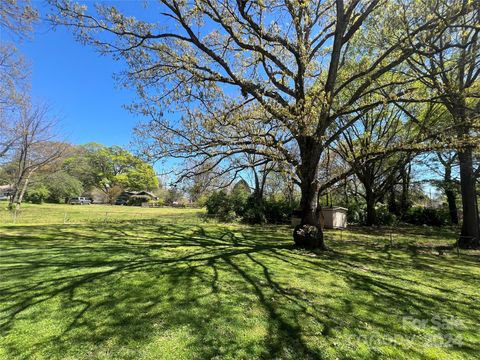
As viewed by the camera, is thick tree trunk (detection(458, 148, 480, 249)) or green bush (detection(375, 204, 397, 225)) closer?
thick tree trunk (detection(458, 148, 480, 249))

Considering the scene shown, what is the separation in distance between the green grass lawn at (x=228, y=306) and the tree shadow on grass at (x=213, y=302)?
0.06 feet

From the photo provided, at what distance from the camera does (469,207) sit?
10.8 meters

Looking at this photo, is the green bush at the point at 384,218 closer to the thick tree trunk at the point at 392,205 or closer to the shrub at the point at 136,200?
the thick tree trunk at the point at 392,205

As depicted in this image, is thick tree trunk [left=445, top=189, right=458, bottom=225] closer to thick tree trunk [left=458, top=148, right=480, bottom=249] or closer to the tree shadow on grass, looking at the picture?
thick tree trunk [left=458, top=148, right=480, bottom=249]

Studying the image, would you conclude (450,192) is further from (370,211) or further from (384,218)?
(370,211)

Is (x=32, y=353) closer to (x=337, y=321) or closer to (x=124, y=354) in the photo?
(x=124, y=354)

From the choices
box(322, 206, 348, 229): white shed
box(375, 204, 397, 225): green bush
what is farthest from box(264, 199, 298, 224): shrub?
box(375, 204, 397, 225): green bush

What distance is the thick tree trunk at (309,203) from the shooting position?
8891 mm

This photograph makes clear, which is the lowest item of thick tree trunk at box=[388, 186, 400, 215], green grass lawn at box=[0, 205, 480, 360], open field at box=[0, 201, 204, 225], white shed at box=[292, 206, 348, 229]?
green grass lawn at box=[0, 205, 480, 360]

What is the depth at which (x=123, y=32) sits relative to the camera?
7957 mm

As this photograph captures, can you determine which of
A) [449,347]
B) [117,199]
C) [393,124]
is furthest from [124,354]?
[117,199]

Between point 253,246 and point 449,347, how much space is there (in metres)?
6.37

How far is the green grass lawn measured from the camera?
3.11 meters

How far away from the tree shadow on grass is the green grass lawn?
A: 0.7 inches
